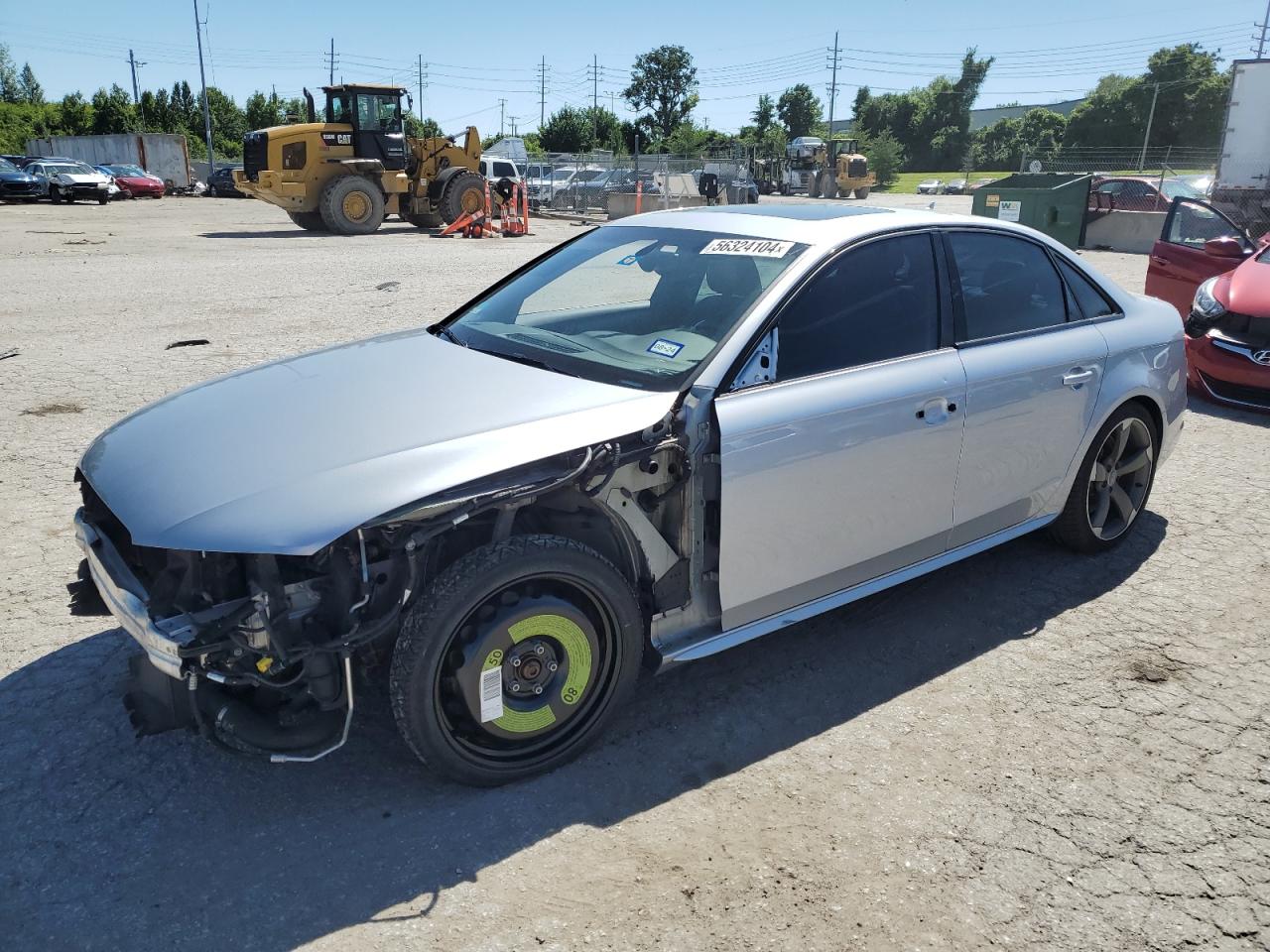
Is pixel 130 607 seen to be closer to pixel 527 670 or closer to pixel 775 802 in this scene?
pixel 527 670

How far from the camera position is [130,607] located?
258cm

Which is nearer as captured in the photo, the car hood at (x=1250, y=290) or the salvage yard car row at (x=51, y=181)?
the car hood at (x=1250, y=290)

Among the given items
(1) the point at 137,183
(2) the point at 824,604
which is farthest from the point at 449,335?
(1) the point at 137,183

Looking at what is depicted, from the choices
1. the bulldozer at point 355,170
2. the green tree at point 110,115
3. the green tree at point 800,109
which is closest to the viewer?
the bulldozer at point 355,170

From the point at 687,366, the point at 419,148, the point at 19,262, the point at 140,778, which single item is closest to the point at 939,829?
the point at 687,366

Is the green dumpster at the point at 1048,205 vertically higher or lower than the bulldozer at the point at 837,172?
lower

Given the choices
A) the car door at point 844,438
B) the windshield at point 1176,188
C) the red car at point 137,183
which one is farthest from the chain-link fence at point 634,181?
the car door at point 844,438

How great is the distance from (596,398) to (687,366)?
0.36 metres

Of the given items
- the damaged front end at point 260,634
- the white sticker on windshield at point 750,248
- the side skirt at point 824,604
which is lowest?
the side skirt at point 824,604

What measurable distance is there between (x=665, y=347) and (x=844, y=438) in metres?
0.70

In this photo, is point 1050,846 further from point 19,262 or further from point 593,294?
point 19,262

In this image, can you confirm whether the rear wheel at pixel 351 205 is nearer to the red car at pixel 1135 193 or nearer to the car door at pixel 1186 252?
the red car at pixel 1135 193

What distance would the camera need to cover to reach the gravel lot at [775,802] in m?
2.40

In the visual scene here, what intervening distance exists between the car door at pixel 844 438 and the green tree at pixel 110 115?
77718 millimetres
